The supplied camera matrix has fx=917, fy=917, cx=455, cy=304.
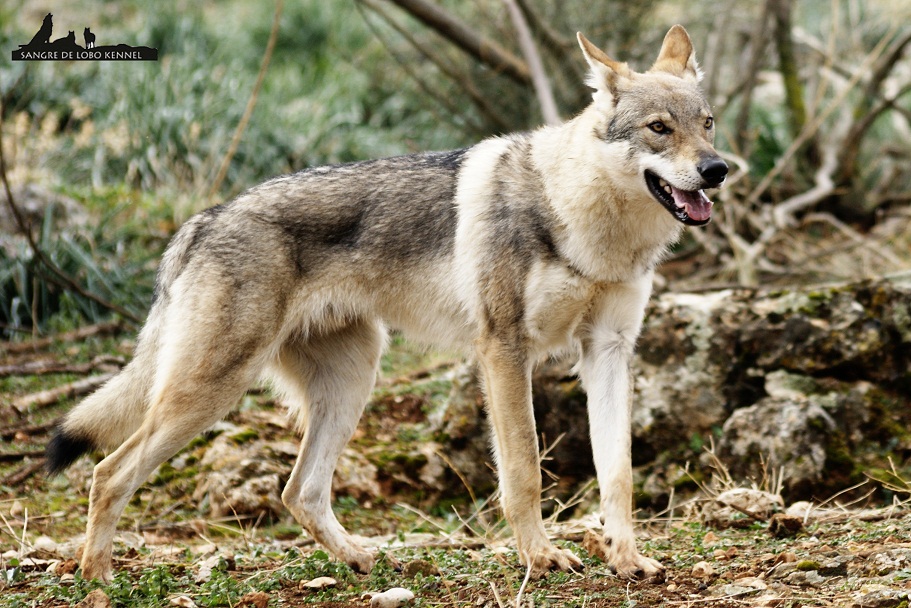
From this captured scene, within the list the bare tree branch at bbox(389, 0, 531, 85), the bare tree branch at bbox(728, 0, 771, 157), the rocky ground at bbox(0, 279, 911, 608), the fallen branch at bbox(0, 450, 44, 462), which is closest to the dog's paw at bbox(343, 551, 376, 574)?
the rocky ground at bbox(0, 279, 911, 608)

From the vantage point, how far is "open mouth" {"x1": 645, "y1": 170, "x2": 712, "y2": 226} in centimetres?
379

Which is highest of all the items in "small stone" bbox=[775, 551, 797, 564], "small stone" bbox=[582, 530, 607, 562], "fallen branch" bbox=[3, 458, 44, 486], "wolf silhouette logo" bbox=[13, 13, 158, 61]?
"wolf silhouette logo" bbox=[13, 13, 158, 61]

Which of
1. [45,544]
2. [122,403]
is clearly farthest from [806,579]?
[45,544]

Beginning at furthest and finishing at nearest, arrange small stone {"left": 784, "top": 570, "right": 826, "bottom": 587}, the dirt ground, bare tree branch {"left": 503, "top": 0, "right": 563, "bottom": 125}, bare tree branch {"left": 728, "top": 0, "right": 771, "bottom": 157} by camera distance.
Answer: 1. bare tree branch {"left": 728, "top": 0, "right": 771, "bottom": 157}
2. bare tree branch {"left": 503, "top": 0, "right": 563, "bottom": 125}
3. the dirt ground
4. small stone {"left": 784, "top": 570, "right": 826, "bottom": 587}

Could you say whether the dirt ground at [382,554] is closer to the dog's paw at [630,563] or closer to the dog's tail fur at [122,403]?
the dog's paw at [630,563]

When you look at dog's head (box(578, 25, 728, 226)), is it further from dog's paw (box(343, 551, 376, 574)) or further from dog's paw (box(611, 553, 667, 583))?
dog's paw (box(343, 551, 376, 574))

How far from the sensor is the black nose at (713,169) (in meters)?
3.69

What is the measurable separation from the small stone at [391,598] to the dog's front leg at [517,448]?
583 millimetres

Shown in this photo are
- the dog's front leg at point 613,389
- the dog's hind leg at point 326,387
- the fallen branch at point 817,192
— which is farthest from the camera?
the fallen branch at point 817,192

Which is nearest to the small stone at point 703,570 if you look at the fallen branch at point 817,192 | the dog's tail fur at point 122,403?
the dog's tail fur at point 122,403

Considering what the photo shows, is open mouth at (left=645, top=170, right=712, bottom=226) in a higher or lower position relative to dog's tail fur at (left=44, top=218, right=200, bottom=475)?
higher

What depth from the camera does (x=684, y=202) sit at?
3.83 m

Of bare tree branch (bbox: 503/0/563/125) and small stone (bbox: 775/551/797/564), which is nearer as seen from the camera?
small stone (bbox: 775/551/797/564)

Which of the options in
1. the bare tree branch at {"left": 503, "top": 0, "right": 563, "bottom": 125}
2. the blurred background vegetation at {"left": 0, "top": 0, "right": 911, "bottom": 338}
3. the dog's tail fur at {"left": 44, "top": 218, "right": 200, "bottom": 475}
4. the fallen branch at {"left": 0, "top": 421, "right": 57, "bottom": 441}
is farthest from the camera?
the blurred background vegetation at {"left": 0, "top": 0, "right": 911, "bottom": 338}
